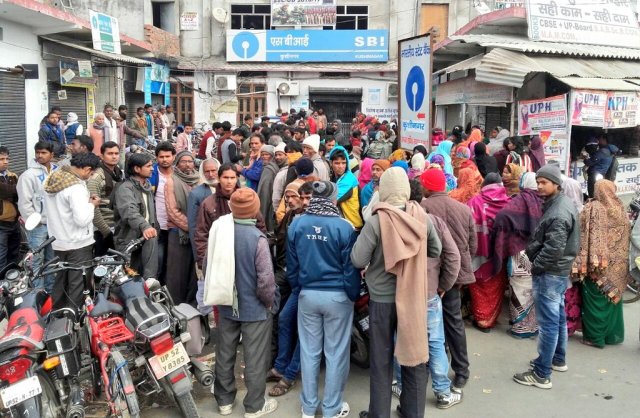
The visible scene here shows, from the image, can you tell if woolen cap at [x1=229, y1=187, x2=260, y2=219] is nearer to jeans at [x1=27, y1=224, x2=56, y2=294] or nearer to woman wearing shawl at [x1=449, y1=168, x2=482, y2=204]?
jeans at [x1=27, y1=224, x2=56, y2=294]

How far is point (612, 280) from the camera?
5273 millimetres

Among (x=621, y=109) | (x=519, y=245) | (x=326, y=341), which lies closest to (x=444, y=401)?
(x=326, y=341)

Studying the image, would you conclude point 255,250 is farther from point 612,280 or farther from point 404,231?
point 612,280

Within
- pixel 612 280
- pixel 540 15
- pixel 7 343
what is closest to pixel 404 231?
pixel 7 343

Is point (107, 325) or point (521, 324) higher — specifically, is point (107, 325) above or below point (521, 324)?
above

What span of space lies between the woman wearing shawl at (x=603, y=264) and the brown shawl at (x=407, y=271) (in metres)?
2.32

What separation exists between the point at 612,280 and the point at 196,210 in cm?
385

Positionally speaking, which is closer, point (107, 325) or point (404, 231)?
point (404, 231)

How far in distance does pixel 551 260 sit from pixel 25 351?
367 centimetres

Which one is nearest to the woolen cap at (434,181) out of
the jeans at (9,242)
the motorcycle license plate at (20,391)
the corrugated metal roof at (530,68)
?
the motorcycle license plate at (20,391)

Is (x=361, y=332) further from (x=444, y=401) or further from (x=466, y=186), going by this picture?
(x=466, y=186)

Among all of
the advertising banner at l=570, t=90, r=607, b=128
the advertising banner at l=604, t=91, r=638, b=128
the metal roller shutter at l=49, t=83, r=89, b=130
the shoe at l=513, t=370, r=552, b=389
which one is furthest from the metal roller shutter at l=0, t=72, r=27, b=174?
the advertising banner at l=604, t=91, r=638, b=128

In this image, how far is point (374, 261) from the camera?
3705 millimetres

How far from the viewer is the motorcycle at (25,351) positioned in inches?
132
